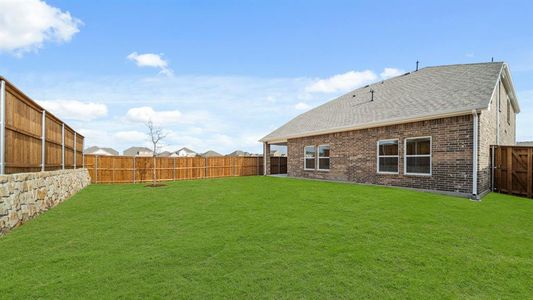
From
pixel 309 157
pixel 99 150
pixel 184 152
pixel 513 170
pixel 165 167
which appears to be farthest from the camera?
pixel 184 152

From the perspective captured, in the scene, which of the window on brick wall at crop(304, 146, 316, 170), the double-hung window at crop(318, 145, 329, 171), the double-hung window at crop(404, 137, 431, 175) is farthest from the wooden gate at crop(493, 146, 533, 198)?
the window on brick wall at crop(304, 146, 316, 170)

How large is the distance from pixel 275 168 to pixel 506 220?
18.6m

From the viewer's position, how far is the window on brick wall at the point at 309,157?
57.8 feet

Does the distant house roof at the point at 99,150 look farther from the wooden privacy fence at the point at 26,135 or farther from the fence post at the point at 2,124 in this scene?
the fence post at the point at 2,124

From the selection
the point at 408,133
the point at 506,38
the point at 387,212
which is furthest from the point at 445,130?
the point at 387,212

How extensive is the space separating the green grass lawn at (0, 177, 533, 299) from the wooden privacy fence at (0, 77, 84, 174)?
1.63 m

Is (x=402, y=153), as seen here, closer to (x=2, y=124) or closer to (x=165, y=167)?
(x=2, y=124)

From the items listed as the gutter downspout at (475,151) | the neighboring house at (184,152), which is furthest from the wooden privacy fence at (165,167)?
the neighboring house at (184,152)

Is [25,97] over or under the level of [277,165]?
over

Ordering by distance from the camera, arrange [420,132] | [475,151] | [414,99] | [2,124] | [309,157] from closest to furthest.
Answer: [2,124], [475,151], [420,132], [414,99], [309,157]

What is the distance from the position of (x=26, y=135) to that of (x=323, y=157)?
13731mm

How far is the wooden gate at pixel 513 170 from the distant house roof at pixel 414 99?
2570mm

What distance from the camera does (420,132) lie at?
37.7 ft

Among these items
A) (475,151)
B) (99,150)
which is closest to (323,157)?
(475,151)
